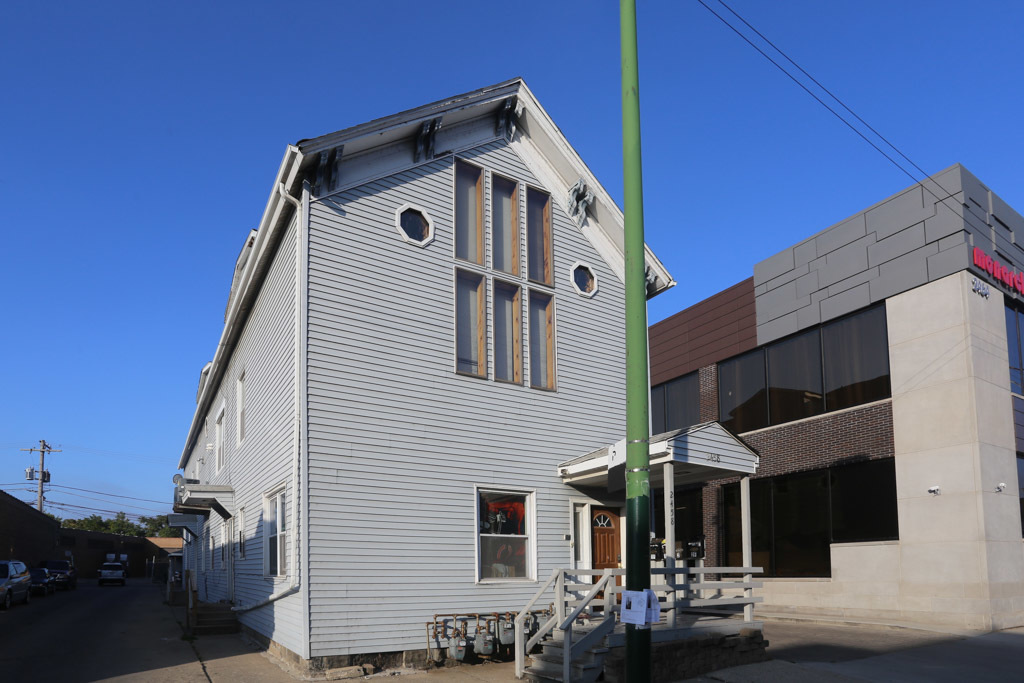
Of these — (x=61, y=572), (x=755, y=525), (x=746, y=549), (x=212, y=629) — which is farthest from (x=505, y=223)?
(x=61, y=572)

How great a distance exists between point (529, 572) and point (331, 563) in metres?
3.98

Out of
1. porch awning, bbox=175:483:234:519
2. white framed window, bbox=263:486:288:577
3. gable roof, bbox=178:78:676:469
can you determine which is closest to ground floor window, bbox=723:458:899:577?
gable roof, bbox=178:78:676:469

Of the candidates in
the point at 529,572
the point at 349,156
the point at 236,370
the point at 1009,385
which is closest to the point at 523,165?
the point at 349,156

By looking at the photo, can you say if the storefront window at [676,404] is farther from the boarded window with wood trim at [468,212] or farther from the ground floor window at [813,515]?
the boarded window with wood trim at [468,212]

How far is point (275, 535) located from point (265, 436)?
1921 mm

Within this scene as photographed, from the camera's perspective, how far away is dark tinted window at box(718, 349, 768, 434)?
25297 mm

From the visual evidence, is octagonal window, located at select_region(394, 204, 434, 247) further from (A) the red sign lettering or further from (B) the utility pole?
(B) the utility pole

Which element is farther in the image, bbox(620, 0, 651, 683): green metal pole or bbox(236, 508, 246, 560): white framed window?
bbox(236, 508, 246, 560): white framed window

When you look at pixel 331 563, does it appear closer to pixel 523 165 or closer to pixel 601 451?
pixel 601 451

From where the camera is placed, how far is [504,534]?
49.3 feet

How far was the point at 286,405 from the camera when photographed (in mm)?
14031

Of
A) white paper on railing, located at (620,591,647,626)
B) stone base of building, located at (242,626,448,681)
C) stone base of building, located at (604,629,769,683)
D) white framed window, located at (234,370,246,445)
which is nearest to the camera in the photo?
white paper on railing, located at (620,591,647,626)

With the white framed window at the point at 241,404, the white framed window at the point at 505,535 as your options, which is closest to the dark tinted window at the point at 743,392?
the white framed window at the point at 505,535

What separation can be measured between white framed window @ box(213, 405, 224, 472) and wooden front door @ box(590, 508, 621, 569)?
11682 millimetres
